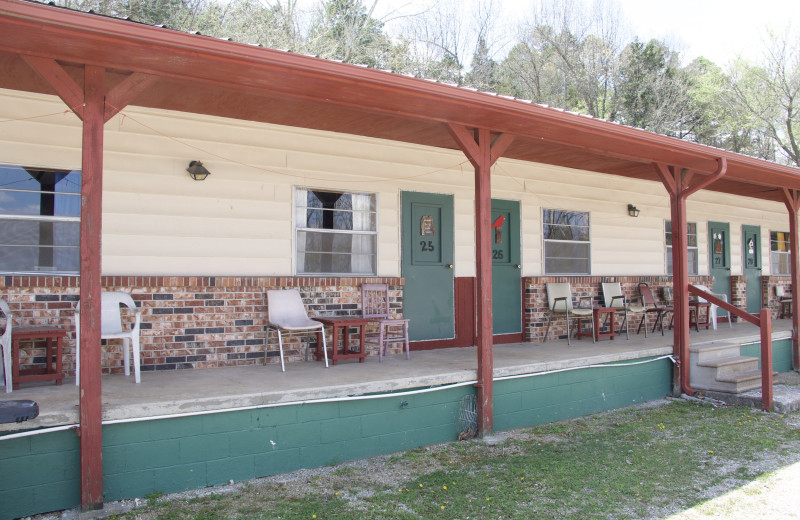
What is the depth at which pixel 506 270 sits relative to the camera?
727 centimetres

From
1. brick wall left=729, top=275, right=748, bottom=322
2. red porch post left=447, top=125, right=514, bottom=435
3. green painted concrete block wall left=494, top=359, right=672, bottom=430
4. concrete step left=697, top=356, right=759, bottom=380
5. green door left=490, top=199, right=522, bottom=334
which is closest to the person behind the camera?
red porch post left=447, top=125, right=514, bottom=435

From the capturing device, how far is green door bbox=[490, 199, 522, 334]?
23.5ft

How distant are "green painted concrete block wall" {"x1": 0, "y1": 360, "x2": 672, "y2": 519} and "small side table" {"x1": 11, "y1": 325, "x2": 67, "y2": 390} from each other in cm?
105

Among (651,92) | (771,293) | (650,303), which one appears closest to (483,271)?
(650,303)

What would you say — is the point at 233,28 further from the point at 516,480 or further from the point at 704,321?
the point at 516,480

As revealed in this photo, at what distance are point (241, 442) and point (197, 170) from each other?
8.14 feet

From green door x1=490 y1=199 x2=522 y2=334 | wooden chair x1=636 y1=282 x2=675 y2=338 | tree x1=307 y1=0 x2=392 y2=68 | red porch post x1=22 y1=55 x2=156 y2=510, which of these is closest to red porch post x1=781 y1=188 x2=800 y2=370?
wooden chair x1=636 y1=282 x2=675 y2=338

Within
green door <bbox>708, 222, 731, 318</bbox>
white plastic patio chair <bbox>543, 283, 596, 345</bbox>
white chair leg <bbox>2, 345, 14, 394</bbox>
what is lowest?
white chair leg <bbox>2, 345, 14, 394</bbox>

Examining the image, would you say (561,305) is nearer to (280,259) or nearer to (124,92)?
(280,259)

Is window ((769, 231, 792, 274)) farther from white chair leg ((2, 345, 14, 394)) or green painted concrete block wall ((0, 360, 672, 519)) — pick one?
white chair leg ((2, 345, 14, 394))

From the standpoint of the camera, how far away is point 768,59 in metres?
17.1

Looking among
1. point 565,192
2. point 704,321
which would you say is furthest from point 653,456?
point 704,321

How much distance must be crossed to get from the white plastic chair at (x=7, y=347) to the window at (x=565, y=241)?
5.86 metres

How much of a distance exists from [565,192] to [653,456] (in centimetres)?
422
